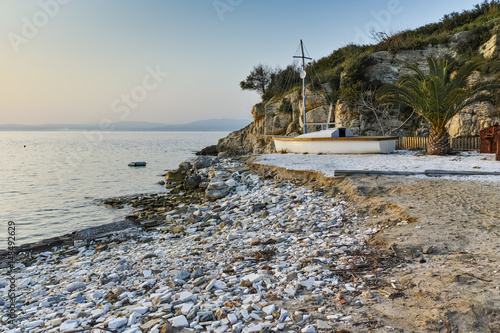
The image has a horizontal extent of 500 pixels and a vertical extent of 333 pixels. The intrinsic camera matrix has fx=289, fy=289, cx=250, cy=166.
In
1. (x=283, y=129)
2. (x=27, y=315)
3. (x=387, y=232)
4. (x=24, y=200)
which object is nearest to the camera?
(x=27, y=315)

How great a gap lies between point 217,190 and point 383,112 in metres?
20.7

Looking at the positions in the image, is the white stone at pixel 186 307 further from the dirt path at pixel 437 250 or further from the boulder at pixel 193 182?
the boulder at pixel 193 182

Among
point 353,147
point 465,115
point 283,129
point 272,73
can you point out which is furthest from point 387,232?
point 272,73

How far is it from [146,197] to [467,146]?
19270 millimetres

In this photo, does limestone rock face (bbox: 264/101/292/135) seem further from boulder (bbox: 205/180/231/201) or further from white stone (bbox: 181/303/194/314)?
white stone (bbox: 181/303/194/314)

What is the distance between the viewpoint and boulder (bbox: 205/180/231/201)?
12.0 metres

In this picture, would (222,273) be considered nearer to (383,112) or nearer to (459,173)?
(459,173)

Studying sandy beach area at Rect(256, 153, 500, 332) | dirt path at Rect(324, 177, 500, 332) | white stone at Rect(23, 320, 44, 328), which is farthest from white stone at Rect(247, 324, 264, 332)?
white stone at Rect(23, 320, 44, 328)

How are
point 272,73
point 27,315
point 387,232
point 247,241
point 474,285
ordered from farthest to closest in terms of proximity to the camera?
point 272,73
point 247,241
point 387,232
point 27,315
point 474,285

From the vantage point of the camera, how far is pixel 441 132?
1579 cm

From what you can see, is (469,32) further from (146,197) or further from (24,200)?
(24,200)

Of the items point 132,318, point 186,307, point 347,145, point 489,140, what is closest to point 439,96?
point 489,140

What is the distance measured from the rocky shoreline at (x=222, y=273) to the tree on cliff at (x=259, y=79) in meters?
35.7

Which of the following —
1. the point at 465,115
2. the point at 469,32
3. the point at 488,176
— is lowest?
the point at 488,176
